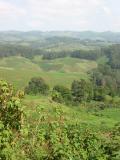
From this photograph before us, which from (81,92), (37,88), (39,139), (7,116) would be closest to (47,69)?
(37,88)

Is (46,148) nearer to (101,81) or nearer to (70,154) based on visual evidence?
(70,154)

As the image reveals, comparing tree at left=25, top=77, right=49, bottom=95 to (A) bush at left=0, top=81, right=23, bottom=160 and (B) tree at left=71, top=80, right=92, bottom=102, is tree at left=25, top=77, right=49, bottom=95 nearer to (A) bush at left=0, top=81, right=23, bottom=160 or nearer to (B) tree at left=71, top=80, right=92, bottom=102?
(B) tree at left=71, top=80, right=92, bottom=102

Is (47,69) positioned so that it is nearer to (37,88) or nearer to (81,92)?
(37,88)

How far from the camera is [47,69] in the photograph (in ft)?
558

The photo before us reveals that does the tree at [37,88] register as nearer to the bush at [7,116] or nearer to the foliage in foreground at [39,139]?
the foliage in foreground at [39,139]

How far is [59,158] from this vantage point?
11.8 metres

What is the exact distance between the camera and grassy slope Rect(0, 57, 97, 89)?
135 metres

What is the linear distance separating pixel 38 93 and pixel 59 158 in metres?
90.8

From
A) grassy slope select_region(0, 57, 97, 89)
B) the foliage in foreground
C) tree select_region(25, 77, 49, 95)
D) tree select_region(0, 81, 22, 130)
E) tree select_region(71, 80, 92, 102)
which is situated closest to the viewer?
tree select_region(0, 81, 22, 130)

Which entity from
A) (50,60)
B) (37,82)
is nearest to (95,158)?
(37,82)

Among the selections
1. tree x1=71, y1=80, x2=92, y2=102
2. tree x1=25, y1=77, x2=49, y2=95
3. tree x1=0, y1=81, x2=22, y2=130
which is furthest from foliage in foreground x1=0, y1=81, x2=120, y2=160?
tree x1=25, y1=77, x2=49, y2=95

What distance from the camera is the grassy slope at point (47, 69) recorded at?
134625mm

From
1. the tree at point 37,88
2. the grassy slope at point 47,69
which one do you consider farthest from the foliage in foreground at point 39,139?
the grassy slope at point 47,69

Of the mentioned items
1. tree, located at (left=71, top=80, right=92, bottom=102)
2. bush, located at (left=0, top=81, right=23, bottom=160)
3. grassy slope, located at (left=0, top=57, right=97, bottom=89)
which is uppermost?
bush, located at (left=0, top=81, right=23, bottom=160)
